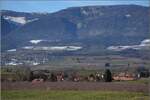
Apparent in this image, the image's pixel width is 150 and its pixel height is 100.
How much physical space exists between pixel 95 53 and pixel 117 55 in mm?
8159

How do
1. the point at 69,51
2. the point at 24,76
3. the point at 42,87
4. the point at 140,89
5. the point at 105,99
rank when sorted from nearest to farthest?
the point at 105,99 → the point at 140,89 → the point at 42,87 → the point at 24,76 → the point at 69,51

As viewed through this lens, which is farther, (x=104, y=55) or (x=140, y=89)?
(x=104, y=55)

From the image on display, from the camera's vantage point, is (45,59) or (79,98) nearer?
(79,98)

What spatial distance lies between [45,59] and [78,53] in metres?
26.0

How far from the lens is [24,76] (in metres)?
62.8

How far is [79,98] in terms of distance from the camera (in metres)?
32.9

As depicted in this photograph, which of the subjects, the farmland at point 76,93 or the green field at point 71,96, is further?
the farmland at point 76,93

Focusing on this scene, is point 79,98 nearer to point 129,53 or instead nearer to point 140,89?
point 140,89

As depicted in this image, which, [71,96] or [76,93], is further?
[76,93]

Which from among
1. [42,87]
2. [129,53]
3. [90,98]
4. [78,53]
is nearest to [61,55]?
[78,53]

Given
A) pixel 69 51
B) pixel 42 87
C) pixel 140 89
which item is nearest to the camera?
pixel 140 89

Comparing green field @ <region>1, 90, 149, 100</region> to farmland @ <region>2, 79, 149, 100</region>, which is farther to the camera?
farmland @ <region>2, 79, 149, 100</region>

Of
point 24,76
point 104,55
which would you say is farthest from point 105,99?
point 104,55

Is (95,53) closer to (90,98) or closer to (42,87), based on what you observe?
(42,87)
